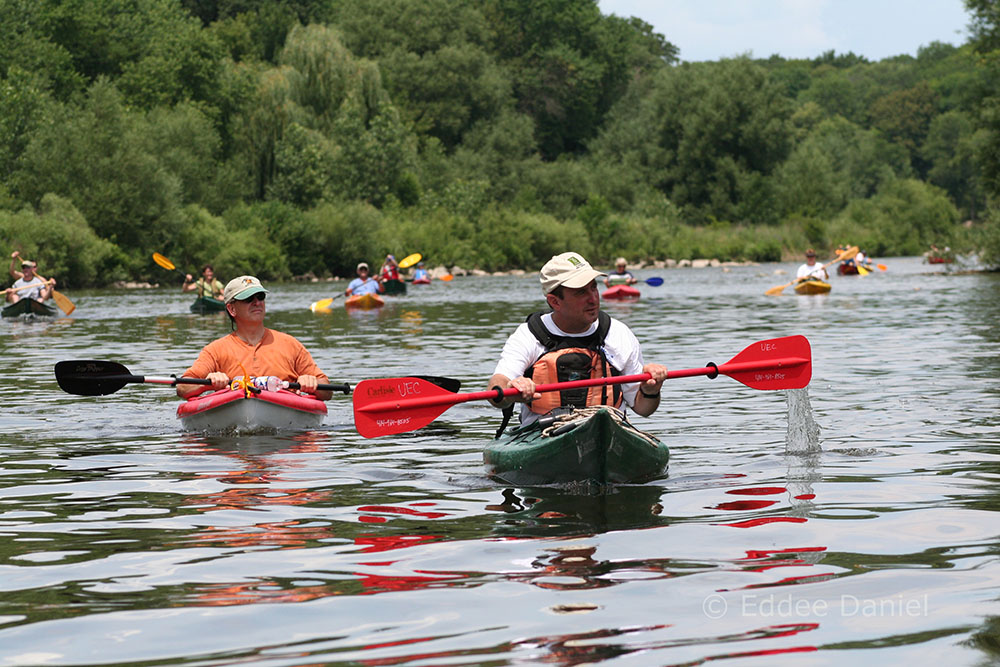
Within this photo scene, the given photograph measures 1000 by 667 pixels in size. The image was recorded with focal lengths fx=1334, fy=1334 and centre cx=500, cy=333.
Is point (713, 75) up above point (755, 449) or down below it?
above

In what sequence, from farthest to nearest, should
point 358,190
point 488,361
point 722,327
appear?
point 358,190 → point 722,327 → point 488,361

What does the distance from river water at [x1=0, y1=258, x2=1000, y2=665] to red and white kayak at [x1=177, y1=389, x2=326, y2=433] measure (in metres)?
0.16

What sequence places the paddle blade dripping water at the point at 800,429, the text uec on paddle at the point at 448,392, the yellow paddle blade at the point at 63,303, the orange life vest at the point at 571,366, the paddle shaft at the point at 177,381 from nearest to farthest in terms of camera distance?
the orange life vest at the point at 571,366
the text uec on paddle at the point at 448,392
the paddle blade dripping water at the point at 800,429
the paddle shaft at the point at 177,381
the yellow paddle blade at the point at 63,303

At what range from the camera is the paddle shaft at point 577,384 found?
273 inches

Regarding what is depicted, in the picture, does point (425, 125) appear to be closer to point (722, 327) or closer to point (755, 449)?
point (722, 327)

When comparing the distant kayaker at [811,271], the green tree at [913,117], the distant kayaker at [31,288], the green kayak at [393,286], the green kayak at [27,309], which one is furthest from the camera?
the green tree at [913,117]

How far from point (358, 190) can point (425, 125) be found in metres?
20.6

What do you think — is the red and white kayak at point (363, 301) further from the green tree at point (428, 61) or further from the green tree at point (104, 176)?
the green tree at point (428, 61)

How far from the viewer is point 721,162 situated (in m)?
68.7

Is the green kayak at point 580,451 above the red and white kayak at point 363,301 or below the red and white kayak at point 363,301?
below

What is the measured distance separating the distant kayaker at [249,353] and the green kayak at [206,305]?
52.4 feet

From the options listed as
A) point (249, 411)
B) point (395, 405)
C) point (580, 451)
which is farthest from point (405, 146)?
point (580, 451)

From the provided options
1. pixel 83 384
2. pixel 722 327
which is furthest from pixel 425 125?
pixel 83 384

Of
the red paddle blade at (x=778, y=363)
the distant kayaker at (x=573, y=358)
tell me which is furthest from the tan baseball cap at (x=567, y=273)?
the red paddle blade at (x=778, y=363)
